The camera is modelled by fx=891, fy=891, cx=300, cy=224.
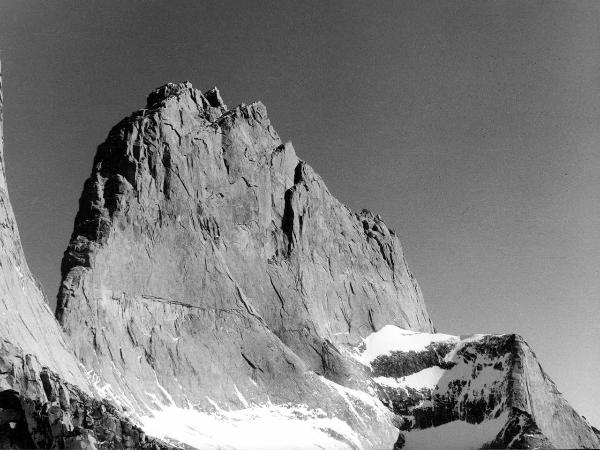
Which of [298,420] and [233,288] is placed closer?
[298,420]

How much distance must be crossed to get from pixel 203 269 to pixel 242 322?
11.4m

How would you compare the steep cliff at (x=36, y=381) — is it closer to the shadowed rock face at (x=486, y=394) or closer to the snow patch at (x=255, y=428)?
the snow patch at (x=255, y=428)

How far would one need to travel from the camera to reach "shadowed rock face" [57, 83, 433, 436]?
13600 centimetres

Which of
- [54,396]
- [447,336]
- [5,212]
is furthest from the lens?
[447,336]

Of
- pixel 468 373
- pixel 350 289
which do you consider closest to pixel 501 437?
pixel 468 373

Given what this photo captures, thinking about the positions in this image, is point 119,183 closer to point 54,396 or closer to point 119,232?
point 119,232

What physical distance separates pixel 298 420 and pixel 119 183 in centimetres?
4931

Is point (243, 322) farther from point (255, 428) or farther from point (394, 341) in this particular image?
point (394, 341)

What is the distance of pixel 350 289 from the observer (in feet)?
630

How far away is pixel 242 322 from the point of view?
506 ft

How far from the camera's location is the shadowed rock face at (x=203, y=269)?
446 ft

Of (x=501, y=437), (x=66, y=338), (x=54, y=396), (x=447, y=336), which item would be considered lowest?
(x=54, y=396)

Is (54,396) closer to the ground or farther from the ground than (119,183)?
closer to the ground

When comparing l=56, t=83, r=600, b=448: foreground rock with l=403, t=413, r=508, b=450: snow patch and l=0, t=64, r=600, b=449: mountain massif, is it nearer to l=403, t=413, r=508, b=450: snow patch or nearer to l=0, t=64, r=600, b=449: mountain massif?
l=0, t=64, r=600, b=449: mountain massif
